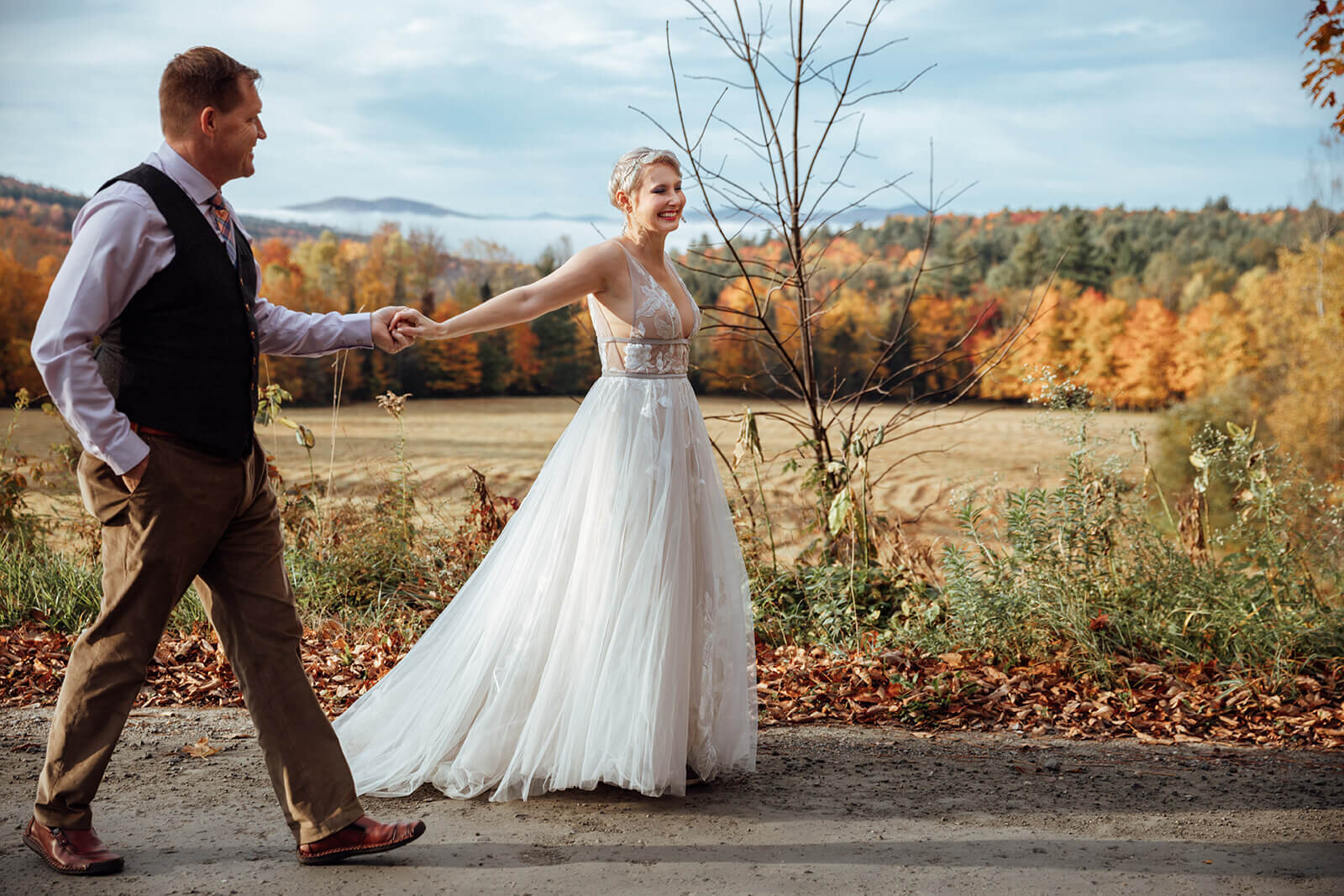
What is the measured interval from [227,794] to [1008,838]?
7.85ft

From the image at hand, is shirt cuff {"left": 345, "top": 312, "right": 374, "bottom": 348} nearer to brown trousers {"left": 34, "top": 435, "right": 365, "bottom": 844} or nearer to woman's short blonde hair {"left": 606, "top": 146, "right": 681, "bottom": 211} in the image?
brown trousers {"left": 34, "top": 435, "right": 365, "bottom": 844}

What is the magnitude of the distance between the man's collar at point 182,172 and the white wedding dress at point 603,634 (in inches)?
49.1

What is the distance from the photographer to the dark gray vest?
2.56 meters

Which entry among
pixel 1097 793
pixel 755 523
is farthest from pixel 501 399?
pixel 1097 793

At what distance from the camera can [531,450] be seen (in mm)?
22672

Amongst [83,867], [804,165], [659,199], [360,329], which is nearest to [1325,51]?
[804,165]

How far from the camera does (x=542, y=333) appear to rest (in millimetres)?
19141

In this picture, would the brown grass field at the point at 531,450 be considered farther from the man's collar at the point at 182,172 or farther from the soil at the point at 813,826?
the man's collar at the point at 182,172

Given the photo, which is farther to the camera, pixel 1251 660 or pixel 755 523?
pixel 755 523

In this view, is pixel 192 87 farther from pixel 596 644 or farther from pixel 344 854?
pixel 344 854

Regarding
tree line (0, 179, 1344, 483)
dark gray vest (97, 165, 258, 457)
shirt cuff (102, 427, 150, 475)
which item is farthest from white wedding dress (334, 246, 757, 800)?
tree line (0, 179, 1344, 483)

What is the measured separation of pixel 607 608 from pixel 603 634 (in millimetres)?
79

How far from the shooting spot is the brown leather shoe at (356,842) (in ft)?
9.21

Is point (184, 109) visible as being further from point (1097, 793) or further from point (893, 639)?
point (893, 639)
